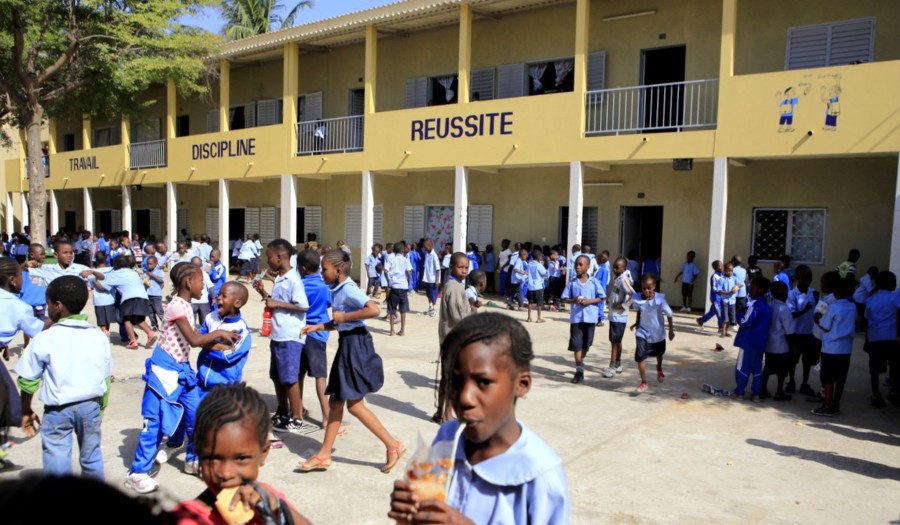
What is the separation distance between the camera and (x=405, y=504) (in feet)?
4.80

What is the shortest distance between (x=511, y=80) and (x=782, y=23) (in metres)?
6.21

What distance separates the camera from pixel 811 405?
23.1 ft

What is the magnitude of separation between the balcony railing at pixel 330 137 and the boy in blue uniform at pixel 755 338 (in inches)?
484

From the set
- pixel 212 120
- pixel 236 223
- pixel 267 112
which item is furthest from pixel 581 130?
pixel 212 120

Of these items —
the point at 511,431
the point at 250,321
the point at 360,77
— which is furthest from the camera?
the point at 360,77

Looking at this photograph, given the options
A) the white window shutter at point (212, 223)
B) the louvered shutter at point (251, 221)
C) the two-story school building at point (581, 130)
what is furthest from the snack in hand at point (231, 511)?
the white window shutter at point (212, 223)

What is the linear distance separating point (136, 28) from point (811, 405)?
59.5 ft

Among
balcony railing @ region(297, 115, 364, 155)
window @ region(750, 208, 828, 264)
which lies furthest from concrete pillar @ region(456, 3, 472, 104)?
window @ region(750, 208, 828, 264)

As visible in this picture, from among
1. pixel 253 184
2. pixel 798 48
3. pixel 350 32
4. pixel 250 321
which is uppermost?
pixel 350 32

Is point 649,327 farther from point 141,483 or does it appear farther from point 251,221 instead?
point 251,221

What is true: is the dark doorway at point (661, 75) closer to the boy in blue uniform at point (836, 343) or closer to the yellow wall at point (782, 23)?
the yellow wall at point (782, 23)

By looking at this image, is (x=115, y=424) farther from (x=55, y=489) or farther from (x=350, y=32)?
(x=350, y=32)

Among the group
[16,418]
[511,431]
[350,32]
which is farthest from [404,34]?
[511,431]

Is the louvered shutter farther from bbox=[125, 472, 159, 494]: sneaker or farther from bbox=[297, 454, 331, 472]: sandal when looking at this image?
bbox=[125, 472, 159, 494]: sneaker
